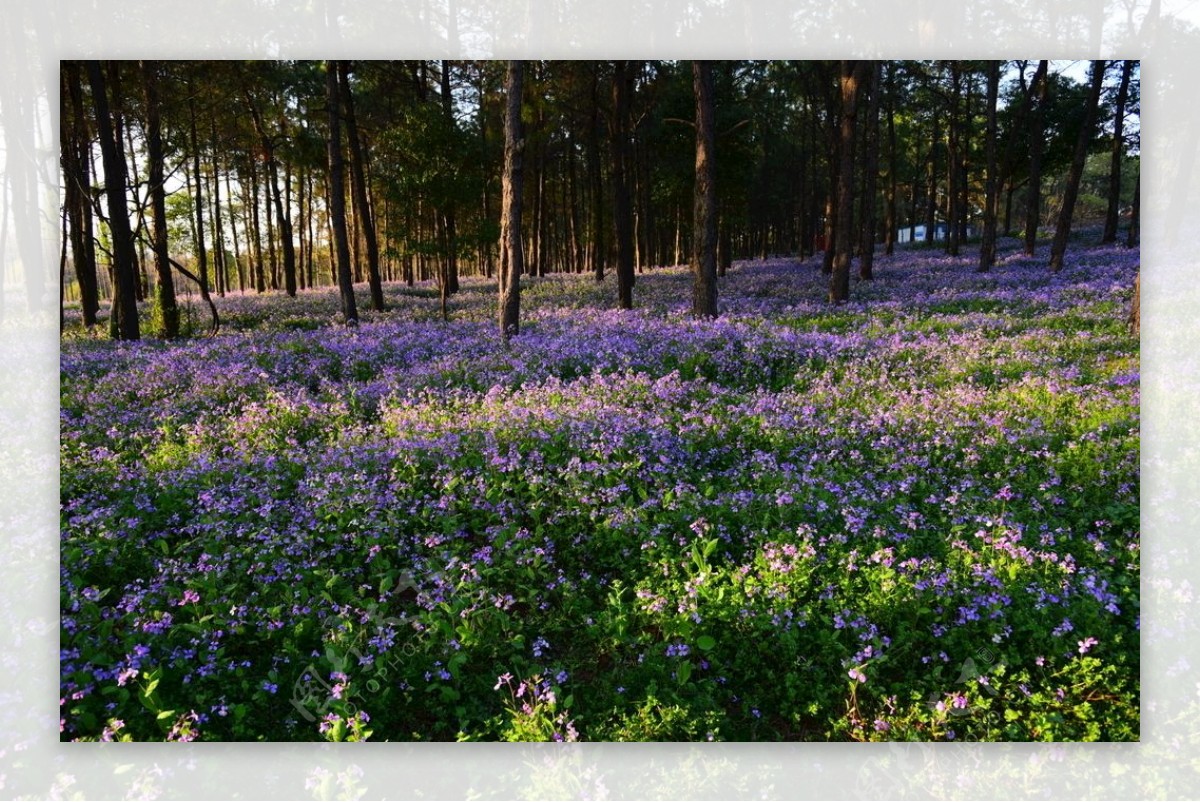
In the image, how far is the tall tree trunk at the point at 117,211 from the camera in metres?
11.3

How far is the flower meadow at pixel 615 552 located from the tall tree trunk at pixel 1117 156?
2.69 metres

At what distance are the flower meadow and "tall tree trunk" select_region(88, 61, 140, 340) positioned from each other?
3.60m

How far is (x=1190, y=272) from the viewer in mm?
6281

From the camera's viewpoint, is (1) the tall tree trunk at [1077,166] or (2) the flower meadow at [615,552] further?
(1) the tall tree trunk at [1077,166]

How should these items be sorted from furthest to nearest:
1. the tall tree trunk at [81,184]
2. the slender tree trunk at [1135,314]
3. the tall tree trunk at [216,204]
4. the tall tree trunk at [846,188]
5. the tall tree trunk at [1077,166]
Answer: the tall tree trunk at [216,204]
the tall tree trunk at [846,188]
the tall tree trunk at [81,184]
the tall tree trunk at [1077,166]
the slender tree trunk at [1135,314]

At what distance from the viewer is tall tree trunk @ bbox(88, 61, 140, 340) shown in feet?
37.1

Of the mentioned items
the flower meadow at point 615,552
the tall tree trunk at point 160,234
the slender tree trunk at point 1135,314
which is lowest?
the flower meadow at point 615,552

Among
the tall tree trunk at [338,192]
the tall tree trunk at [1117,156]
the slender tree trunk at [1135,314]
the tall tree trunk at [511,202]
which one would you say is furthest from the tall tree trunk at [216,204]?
the slender tree trunk at [1135,314]

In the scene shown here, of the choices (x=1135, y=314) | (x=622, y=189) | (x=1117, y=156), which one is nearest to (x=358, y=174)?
(x=622, y=189)

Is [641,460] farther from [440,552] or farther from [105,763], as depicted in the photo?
[105,763]

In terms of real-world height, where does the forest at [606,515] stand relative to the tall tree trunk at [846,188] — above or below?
→ below

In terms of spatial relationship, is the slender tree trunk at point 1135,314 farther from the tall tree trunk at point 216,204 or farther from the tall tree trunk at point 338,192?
the tall tree trunk at point 216,204

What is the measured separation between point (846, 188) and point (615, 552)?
14.1 metres

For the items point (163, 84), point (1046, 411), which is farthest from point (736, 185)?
point (1046, 411)
